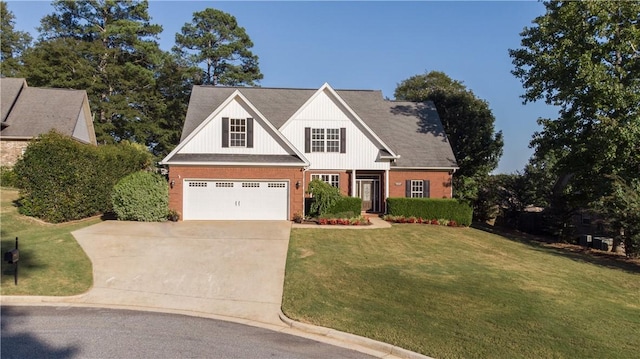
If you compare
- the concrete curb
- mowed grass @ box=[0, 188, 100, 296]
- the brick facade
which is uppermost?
the brick facade

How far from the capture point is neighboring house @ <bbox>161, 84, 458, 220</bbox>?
74.9 ft

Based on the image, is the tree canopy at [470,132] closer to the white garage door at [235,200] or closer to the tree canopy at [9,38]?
the white garage door at [235,200]

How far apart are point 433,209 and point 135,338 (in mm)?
19785

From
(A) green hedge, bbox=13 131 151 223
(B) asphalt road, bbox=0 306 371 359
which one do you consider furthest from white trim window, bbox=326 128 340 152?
(B) asphalt road, bbox=0 306 371 359

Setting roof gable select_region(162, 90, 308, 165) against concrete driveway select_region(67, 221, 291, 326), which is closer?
concrete driveway select_region(67, 221, 291, 326)

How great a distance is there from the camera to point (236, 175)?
22.8 metres

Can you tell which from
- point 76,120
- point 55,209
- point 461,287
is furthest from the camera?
point 76,120

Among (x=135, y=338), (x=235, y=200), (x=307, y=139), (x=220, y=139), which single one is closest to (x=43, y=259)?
(x=135, y=338)

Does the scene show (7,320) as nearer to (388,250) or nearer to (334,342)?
(334,342)

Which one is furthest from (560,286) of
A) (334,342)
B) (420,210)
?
(420,210)

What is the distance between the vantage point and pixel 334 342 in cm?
873

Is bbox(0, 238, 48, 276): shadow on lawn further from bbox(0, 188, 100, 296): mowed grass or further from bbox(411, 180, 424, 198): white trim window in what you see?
bbox(411, 180, 424, 198): white trim window

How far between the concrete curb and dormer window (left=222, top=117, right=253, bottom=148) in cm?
1488

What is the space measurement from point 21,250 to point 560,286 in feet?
57.5
